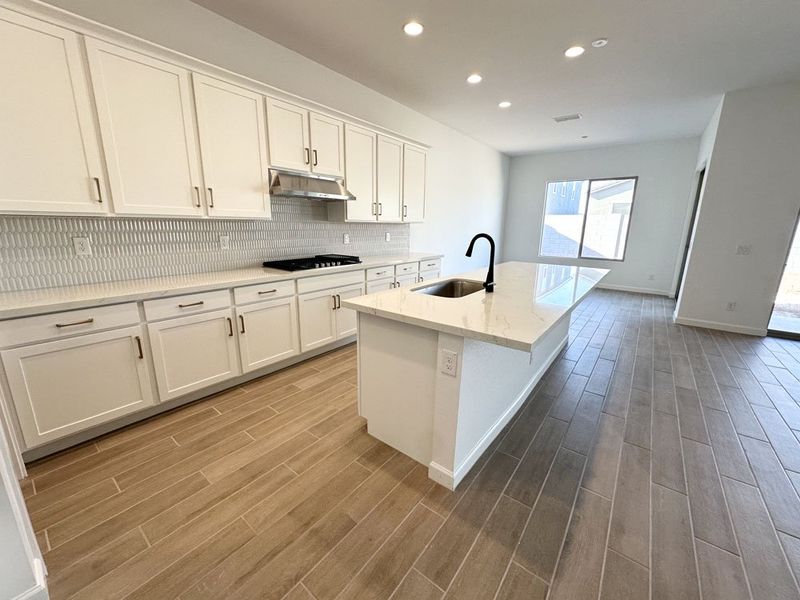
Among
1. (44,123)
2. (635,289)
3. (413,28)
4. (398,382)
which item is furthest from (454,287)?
(635,289)

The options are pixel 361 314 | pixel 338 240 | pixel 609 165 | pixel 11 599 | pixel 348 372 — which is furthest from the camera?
pixel 609 165

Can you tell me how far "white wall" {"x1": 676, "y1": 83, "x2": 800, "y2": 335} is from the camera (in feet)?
11.8

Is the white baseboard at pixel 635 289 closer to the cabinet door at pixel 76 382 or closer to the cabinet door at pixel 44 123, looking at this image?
the cabinet door at pixel 76 382

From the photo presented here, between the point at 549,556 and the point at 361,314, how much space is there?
1.43 metres

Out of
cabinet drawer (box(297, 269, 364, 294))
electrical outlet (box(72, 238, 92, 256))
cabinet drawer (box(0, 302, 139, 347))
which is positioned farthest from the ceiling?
cabinet drawer (box(0, 302, 139, 347))

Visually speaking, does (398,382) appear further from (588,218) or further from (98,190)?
(588,218)

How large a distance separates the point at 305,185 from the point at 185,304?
1.40m

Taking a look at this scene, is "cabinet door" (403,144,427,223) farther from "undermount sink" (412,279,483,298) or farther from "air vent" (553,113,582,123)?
"air vent" (553,113,582,123)

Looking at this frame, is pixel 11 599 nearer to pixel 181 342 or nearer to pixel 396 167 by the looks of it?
pixel 181 342

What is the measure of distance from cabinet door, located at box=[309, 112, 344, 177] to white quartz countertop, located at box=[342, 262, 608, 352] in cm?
165

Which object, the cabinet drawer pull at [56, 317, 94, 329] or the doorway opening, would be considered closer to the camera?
the cabinet drawer pull at [56, 317, 94, 329]

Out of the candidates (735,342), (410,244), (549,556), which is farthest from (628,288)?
(549,556)

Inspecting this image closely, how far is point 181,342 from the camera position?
85.0 inches

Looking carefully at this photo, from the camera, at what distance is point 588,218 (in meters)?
6.90
